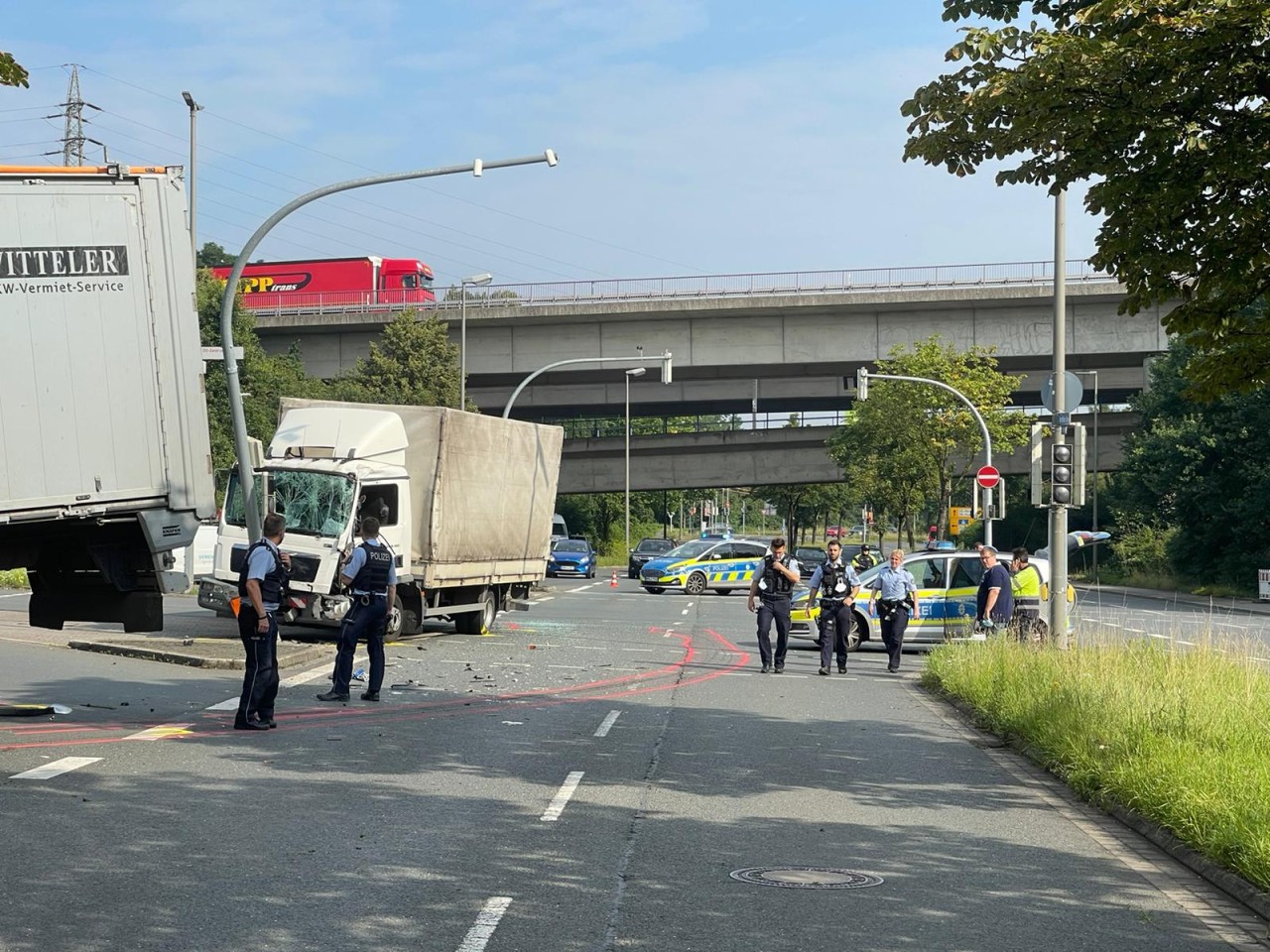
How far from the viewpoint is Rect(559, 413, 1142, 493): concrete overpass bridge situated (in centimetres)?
6638

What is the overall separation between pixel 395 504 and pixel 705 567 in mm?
23678

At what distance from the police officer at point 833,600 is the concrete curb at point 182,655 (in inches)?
262

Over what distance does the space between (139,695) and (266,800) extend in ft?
20.5

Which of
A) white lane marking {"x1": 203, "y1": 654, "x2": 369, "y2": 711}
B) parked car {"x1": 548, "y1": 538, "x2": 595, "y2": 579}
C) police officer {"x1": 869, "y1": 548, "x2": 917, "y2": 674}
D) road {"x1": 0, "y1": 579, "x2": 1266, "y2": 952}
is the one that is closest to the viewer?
road {"x1": 0, "y1": 579, "x2": 1266, "y2": 952}

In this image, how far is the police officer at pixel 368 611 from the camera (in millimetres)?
15227

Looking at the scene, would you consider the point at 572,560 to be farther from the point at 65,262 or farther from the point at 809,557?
the point at 65,262

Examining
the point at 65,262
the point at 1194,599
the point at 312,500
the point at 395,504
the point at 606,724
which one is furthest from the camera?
the point at 1194,599

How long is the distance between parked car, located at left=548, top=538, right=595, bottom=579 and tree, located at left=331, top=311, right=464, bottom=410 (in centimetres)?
645

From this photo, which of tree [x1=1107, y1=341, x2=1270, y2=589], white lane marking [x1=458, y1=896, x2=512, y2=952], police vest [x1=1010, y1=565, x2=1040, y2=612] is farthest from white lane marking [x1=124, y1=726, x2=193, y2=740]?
tree [x1=1107, y1=341, x2=1270, y2=589]

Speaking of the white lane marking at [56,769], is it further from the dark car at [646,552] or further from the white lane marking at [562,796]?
the dark car at [646,552]

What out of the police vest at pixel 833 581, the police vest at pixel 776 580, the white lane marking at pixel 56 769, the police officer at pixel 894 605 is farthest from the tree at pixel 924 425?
the white lane marking at pixel 56 769

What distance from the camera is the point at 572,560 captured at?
57156 millimetres

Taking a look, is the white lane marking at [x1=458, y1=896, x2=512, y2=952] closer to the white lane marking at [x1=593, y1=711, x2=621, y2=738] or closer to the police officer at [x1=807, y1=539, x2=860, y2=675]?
the white lane marking at [x1=593, y1=711, x2=621, y2=738]

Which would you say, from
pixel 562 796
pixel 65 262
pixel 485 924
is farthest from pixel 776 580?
pixel 485 924
